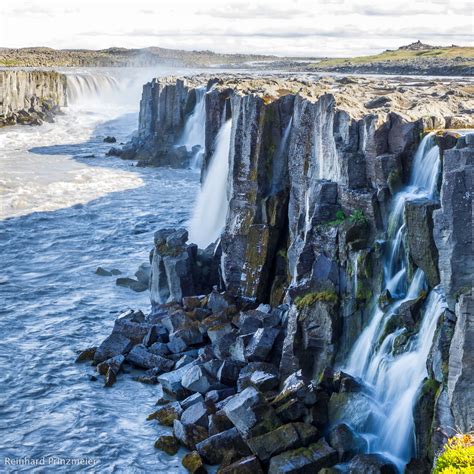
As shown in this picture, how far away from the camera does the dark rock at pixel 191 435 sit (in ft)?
75.9

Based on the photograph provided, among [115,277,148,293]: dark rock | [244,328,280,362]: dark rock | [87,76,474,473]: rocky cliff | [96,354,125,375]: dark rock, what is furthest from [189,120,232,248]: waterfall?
[244,328,280,362]: dark rock

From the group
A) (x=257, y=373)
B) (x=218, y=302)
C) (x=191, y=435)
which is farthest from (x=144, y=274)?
(x=191, y=435)

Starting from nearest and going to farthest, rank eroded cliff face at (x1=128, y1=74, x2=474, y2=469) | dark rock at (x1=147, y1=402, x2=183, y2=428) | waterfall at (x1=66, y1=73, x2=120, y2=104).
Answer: eroded cliff face at (x1=128, y1=74, x2=474, y2=469) < dark rock at (x1=147, y1=402, x2=183, y2=428) < waterfall at (x1=66, y1=73, x2=120, y2=104)

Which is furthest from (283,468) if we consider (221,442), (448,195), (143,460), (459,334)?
(448,195)

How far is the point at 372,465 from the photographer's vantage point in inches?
776

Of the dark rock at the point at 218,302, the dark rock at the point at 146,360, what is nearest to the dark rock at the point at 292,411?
the dark rock at the point at 146,360

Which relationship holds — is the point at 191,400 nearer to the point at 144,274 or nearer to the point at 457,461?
the point at 457,461

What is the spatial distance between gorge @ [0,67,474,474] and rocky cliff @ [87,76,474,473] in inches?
2.3

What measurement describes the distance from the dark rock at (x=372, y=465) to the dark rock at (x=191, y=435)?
15.9 feet

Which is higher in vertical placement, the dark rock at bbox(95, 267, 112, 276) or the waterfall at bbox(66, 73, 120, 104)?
the waterfall at bbox(66, 73, 120, 104)

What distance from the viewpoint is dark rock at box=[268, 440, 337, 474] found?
2053 centimetres

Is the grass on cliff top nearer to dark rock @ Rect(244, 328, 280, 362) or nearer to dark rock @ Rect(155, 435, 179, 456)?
dark rock @ Rect(244, 328, 280, 362)

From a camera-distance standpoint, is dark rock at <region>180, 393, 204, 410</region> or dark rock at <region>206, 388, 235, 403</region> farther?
dark rock at <region>206, 388, 235, 403</region>

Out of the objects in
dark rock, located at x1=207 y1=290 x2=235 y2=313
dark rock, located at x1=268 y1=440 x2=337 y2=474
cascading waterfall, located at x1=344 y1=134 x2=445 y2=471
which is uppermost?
cascading waterfall, located at x1=344 y1=134 x2=445 y2=471
